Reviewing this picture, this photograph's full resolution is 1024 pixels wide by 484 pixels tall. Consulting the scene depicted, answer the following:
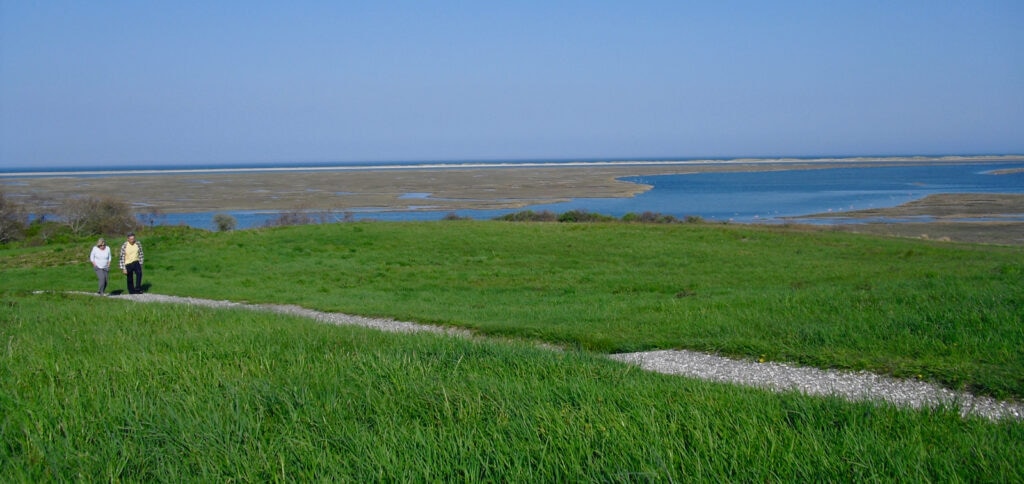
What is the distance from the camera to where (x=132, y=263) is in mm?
21484

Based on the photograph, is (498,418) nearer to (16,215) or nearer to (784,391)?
(784,391)

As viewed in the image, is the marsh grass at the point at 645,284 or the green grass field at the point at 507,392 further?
the marsh grass at the point at 645,284

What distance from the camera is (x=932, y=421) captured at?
5504mm

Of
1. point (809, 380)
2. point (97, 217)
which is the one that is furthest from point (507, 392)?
point (97, 217)

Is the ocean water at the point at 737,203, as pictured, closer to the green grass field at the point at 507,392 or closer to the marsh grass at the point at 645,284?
the marsh grass at the point at 645,284

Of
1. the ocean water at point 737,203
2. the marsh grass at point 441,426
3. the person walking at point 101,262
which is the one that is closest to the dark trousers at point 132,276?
the person walking at point 101,262

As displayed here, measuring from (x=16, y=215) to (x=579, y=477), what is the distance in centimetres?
5309

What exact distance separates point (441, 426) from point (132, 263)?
62.7ft

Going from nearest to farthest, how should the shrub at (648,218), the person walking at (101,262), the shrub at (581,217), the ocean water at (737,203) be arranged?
the person walking at (101,262)
the shrub at (581,217)
the shrub at (648,218)
the ocean water at (737,203)

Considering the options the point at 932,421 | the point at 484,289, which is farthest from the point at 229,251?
the point at 932,421

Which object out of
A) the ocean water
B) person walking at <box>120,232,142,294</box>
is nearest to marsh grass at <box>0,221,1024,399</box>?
person walking at <box>120,232,142,294</box>

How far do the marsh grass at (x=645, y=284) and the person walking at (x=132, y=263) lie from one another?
2.59ft

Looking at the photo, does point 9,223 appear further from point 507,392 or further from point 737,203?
point 737,203

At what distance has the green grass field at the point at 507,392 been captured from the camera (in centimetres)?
474
